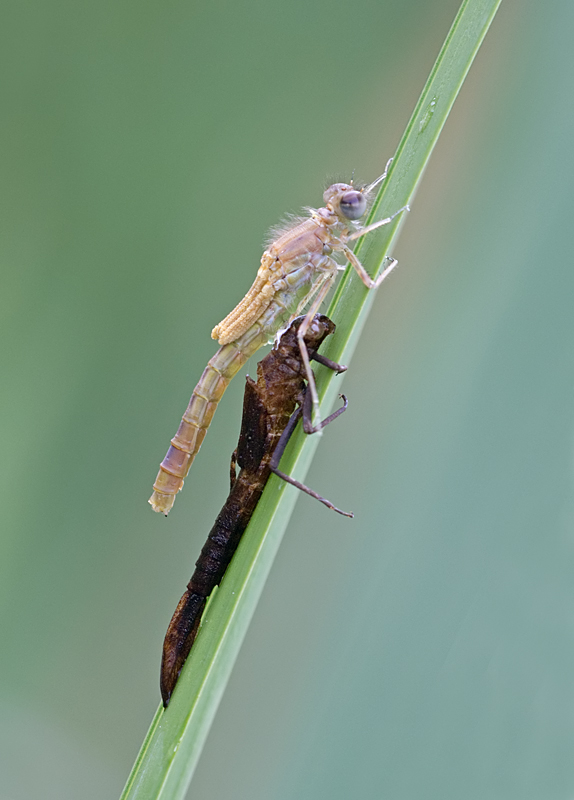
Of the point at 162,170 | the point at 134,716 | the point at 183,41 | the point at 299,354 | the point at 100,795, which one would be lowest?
the point at 100,795

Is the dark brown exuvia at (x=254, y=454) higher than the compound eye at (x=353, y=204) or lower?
lower

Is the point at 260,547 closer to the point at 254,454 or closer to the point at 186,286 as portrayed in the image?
the point at 254,454

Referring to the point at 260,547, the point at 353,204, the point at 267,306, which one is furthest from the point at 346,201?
the point at 260,547

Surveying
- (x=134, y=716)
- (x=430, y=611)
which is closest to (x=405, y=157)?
(x=430, y=611)

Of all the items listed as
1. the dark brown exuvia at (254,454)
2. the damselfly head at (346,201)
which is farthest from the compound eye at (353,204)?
the dark brown exuvia at (254,454)

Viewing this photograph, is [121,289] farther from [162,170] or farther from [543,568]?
[543,568]

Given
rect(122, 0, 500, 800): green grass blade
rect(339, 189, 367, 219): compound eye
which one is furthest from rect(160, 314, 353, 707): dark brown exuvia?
rect(339, 189, 367, 219): compound eye

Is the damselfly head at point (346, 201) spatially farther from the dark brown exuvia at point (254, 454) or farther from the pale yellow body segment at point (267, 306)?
the dark brown exuvia at point (254, 454)
